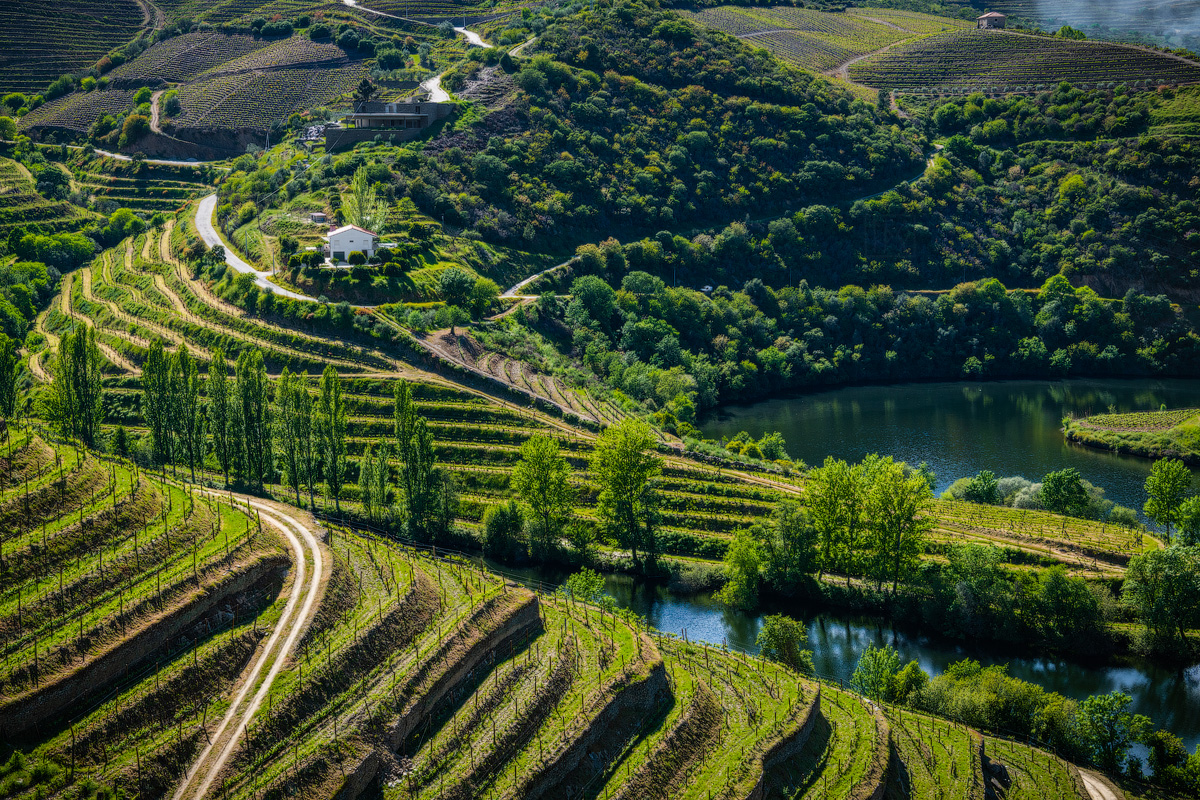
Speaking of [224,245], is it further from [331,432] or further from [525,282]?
[331,432]

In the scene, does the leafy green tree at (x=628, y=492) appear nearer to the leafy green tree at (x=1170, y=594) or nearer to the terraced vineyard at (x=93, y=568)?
the terraced vineyard at (x=93, y=568)

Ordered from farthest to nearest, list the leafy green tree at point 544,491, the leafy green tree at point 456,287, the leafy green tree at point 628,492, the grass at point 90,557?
the leafy green tree at point 456,287 → the leafy green tree at point 628,492 → the leafy green tree at point 544,491 → the grass at point 90,557

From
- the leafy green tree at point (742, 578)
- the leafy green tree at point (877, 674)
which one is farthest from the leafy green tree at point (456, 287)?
the leafy green tree at point (877, 674)

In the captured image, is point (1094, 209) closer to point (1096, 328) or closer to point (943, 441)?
point (1096, 328)

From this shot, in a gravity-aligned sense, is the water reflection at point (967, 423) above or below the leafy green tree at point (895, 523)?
below

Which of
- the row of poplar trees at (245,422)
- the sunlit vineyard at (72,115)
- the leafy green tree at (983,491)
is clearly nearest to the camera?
the row of poplar trees at (245,422)


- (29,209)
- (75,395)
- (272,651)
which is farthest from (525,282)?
(272,651)
